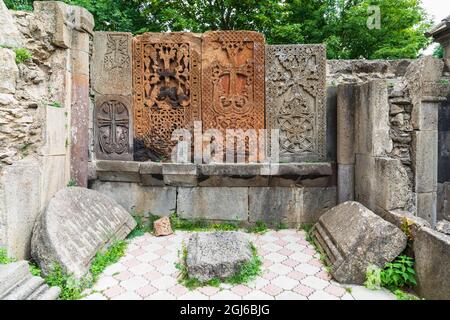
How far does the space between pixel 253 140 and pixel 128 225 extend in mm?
2140

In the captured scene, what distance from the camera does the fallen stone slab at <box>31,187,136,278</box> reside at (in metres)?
2.66

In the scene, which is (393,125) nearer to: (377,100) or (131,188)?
(377,100)

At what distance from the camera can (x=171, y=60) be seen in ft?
14.1

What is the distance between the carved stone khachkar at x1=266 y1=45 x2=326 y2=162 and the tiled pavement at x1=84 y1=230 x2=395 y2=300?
1.43 m

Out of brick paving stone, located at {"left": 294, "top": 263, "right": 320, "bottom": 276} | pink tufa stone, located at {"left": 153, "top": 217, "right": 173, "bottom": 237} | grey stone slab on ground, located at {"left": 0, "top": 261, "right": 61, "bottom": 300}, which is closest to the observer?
grey stone slab on ground, located at {"left": 0, "top": 261, "right": 61, "bottom": 300}

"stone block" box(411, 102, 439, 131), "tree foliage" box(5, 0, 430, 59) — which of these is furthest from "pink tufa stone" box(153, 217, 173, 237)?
"tree foliage" box(5, 0, 430, 59)

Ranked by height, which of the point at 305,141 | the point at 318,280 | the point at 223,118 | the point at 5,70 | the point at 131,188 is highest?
the point at 5,70

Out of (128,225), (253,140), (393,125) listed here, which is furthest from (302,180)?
(128,225)

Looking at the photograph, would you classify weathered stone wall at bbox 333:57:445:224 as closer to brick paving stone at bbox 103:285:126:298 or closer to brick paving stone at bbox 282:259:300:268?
brick paving stone at bbox 282:259:300:268

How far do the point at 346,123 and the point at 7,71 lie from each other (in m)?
4.03

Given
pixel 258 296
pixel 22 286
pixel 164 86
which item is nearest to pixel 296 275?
pixel 258 296

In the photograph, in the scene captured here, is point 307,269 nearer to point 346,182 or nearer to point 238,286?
point 238,286

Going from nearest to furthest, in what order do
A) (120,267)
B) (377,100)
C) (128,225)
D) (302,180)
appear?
(120,267)
(377,100)
(128,225)
(302,180)

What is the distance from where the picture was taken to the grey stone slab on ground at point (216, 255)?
2.72m
